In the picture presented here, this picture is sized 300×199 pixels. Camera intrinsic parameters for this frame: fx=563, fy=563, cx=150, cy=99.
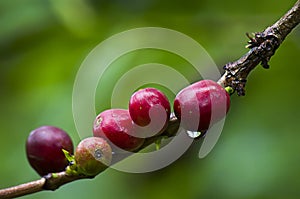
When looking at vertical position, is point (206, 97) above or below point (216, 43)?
below

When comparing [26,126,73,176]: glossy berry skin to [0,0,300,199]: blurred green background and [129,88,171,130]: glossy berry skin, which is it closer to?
[129,88,171,130]: glossy berry skin

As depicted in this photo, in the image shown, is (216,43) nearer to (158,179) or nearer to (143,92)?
(158,179)

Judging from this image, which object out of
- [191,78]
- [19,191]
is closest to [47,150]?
[19,191]

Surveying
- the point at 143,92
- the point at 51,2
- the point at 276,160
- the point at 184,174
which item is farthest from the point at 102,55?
the point at 143,92

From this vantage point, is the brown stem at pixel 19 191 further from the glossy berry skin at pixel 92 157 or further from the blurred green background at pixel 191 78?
the blurred green background at pixel 191 78

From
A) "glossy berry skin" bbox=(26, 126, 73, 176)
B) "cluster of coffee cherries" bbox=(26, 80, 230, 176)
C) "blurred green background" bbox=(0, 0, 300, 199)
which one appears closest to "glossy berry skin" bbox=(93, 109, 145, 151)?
"cluster of coffee cherries" bbox=(26, 80, 230, 176)

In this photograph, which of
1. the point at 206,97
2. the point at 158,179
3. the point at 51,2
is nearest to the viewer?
the point at 206,97
